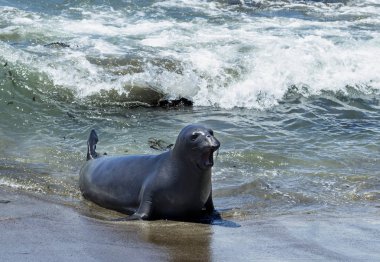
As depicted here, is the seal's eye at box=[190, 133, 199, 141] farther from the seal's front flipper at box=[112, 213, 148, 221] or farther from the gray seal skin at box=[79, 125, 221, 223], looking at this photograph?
the seal's front flipper at box=[112, 213, 148, 221]

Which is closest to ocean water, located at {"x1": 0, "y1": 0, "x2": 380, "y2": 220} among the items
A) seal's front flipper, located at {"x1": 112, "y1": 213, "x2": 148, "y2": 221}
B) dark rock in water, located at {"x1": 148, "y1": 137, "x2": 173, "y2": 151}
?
dark rock in water, located at {"x1": 148, "y1": 137, "x2": 173, "y2": 151}

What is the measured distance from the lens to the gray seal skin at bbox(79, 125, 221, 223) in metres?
5.54

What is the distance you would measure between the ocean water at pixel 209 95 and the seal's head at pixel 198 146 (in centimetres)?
57

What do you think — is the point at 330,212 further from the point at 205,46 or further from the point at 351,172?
the point at 205,46

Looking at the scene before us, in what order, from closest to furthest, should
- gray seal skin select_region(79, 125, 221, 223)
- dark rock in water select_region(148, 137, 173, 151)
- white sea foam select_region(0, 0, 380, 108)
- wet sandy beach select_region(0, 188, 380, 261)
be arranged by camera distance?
wet sandy beach select_region(0, 188, 380, 261)
gray seal skin select_region(79, 125, 221, 223)
dark rock in water select_region(148, 137, 173, 151)
white sea foam select_region(0, 0, 380, 108)

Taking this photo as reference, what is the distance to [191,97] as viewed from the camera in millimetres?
10844

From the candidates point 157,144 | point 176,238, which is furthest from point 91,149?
point 176,238

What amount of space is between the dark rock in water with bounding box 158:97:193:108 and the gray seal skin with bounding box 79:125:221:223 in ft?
14.1

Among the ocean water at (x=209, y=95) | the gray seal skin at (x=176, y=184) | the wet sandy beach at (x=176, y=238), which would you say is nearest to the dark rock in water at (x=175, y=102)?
the ocean water at (x=209, y=95)

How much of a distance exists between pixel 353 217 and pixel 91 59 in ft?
22.4

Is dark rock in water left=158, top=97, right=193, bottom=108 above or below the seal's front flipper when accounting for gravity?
below

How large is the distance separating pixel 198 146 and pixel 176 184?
0.39 meters

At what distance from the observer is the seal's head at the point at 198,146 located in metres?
5.43

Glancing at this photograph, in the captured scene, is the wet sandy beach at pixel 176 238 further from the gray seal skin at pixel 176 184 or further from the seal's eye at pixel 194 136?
the seal's eye at pixel 194 136
